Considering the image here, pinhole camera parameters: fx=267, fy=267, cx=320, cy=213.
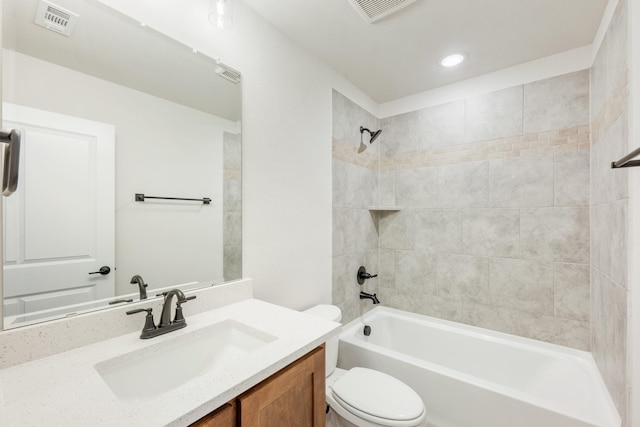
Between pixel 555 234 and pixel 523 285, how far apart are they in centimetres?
44

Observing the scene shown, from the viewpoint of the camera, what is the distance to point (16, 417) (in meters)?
0.56

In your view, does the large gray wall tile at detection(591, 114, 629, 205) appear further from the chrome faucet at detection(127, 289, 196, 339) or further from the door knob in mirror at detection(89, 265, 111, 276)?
the door knob in mirror at detection(89, 265, 111, 276)

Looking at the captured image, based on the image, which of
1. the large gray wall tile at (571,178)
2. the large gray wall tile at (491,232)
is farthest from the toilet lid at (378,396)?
the large gray wall tile at (571,178)

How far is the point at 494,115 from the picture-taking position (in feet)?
7.02

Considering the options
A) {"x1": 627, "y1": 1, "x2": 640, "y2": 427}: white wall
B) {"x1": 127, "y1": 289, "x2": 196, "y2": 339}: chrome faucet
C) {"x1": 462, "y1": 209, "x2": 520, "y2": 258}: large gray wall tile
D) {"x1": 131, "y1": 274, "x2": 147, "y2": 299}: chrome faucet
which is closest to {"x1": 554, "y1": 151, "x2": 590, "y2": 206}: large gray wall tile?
{"x1": 462, "y1": 209, "x2": 520, "y2": 258}: large gray wall tile

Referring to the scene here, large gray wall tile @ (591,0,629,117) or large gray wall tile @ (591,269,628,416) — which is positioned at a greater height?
large gray wall tile @ (591,0,629,117)

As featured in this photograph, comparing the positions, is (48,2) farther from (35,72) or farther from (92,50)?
(35,72)

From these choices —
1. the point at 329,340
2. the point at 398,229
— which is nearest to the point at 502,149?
the point at 398,229

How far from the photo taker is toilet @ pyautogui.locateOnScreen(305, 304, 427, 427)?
1.26 meters

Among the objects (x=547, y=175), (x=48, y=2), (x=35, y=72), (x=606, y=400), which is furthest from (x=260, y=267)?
(x=547, y=175)

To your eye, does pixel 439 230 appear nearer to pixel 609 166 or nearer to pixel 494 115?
pixel 494 115

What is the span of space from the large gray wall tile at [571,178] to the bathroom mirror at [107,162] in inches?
87.4

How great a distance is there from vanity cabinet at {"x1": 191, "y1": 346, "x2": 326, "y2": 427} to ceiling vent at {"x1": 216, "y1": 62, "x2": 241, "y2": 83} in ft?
4.42

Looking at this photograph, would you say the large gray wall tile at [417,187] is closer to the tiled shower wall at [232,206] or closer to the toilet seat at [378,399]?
the toilet seat at [378,399]
